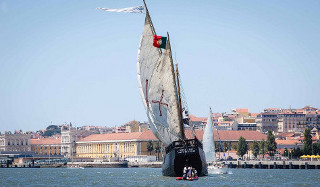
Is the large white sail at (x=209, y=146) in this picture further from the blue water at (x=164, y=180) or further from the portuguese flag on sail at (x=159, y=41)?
the portuguese flag on sail at (x=159, y=41)

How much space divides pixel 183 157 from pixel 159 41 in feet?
33.9

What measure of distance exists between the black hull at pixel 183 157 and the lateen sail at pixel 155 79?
315 centimetres

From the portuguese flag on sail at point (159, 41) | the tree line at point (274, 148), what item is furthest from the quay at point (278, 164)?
the portuguese flag on sail at point (159, 41)

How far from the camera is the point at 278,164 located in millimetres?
132625

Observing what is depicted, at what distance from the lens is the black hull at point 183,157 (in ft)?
224

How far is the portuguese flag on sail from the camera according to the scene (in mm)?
69500

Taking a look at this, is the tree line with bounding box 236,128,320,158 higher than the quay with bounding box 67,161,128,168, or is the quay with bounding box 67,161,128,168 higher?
the tree line with bounding box 236,128,320,158

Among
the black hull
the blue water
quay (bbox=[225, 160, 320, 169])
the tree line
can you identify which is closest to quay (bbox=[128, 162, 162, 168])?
the tree line

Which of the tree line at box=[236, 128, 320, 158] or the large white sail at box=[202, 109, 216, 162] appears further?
the tree line at box=[236, 128, 320, 158]

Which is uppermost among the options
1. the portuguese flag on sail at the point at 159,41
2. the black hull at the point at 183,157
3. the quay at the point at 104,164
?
the portuguese flag on sail at the point at 159,41

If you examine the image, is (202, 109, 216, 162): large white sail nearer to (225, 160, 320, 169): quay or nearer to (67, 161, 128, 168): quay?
(225, 160, 320, 169): quay

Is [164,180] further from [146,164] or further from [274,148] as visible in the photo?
[146,164]

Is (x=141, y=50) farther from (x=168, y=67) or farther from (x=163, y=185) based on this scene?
(x=163, y=185)

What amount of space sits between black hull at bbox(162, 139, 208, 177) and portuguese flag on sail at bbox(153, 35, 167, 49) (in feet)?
28.1
